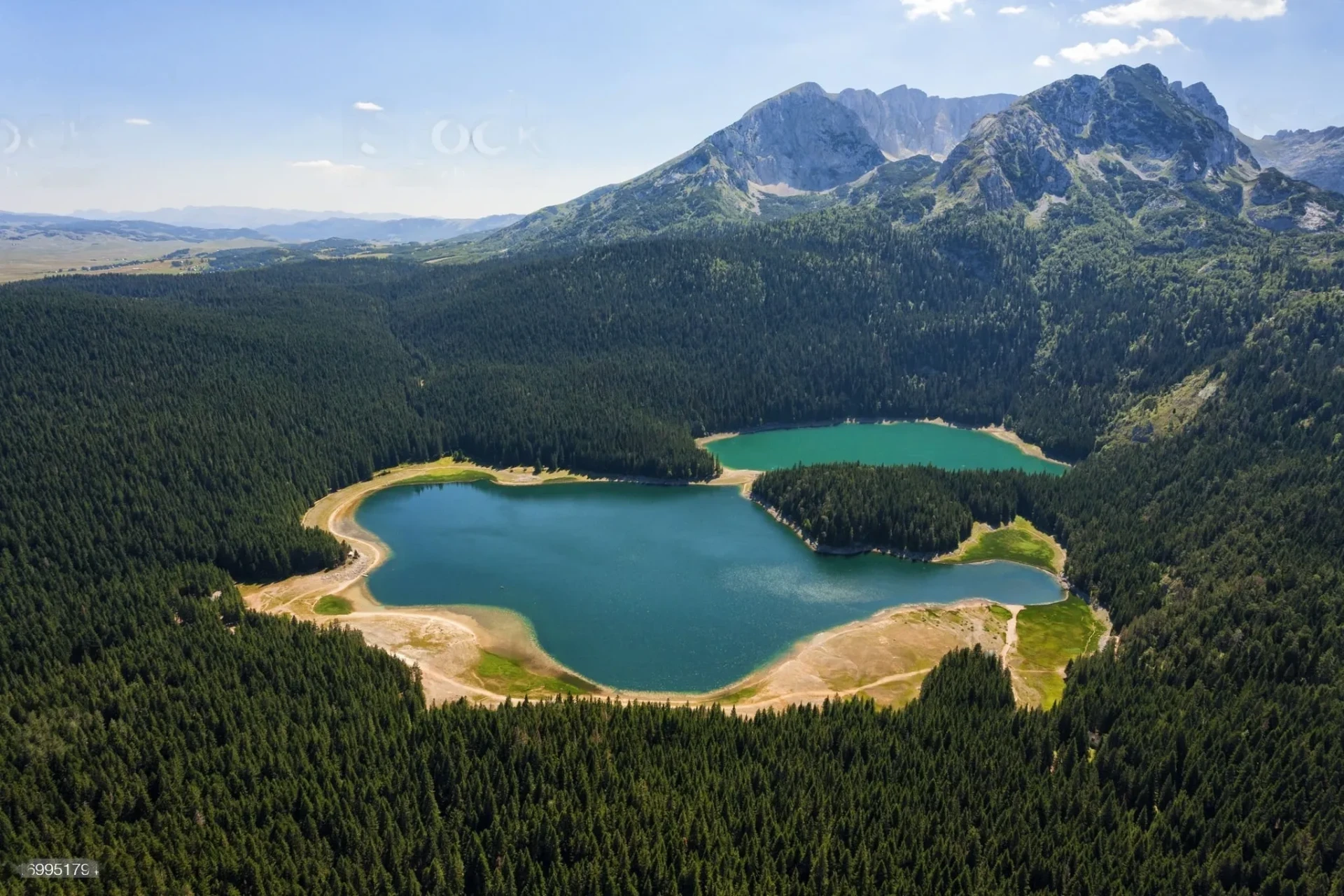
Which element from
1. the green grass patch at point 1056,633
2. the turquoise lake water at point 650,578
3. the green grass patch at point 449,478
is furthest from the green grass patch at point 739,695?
the green grass patch at point 449,478

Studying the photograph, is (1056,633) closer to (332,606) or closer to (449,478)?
(332,606)

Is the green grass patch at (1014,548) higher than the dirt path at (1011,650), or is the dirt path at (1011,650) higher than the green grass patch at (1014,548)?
the green grass patch at (1014,548)

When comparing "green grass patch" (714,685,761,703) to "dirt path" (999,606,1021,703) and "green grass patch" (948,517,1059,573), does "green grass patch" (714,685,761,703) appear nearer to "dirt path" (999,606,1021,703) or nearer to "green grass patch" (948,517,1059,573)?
"dirt path" (999,606,1021,703)

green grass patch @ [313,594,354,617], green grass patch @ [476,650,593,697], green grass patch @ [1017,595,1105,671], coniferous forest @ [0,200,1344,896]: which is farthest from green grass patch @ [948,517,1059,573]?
green grass patch @ [313,594,354,617]

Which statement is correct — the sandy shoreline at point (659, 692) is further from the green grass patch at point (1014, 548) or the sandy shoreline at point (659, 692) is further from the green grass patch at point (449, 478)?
the green grass patch at point (449, 478)

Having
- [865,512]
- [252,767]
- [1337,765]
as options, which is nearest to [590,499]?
[865,512]
